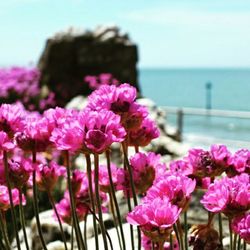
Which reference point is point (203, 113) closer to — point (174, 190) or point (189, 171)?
point (189, 171)

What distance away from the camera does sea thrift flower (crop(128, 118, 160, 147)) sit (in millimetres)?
1811

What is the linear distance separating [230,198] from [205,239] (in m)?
0.18

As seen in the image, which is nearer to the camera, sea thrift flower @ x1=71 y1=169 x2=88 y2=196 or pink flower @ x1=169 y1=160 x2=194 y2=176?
pink flower @ x1=169 y1=160 x2=194 y2=176

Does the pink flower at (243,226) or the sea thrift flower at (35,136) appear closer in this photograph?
the pink flower at (243,226)

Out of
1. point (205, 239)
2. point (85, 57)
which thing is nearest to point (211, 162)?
point (205, 239)

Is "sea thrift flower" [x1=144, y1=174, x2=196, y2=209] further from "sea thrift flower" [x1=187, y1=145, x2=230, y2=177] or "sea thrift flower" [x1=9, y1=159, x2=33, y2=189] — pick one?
"sea thrift flower" [x1=9, y1=159, x2=33, y2=189]

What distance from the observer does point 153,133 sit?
1.83 m

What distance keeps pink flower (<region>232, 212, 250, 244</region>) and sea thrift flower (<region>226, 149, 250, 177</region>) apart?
27cm

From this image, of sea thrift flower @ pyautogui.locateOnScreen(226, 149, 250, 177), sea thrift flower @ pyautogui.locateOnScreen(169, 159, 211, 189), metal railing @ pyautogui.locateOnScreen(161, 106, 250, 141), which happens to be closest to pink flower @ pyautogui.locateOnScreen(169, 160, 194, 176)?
sea thrift flower @ pyautogui.locateOnScreen(169, 159, 211, 189)

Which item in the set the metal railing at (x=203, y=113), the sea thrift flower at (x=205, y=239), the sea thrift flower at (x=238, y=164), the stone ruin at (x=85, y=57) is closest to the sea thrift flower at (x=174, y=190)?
the sea thrift flower at (x=205, y=239)

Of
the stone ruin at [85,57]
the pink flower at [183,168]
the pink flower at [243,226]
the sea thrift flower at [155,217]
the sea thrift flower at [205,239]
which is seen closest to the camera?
the sea thrift flower at [155,217]

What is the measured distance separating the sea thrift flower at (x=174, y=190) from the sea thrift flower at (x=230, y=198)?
54mm

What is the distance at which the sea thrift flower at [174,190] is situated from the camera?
4.77 feet

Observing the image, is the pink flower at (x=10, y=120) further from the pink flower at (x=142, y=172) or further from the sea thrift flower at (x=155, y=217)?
the sea thrift flower at (x=155, y=217)
